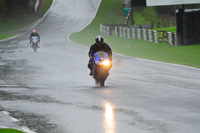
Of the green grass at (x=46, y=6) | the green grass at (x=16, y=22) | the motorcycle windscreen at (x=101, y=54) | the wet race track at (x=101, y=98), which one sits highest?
the motorcycle windscreen at (x=101, y=54)

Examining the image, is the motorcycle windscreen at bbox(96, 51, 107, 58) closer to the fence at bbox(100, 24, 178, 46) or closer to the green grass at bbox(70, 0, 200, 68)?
the green grass at bbox(70, 0, 200, 68)

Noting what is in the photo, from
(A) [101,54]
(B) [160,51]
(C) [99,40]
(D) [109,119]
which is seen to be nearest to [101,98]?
(A) [101,54]

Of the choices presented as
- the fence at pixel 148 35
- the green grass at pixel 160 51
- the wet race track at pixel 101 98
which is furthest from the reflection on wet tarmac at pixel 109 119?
the fence at pixel 148 35

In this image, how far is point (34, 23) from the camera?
68812 millimetres

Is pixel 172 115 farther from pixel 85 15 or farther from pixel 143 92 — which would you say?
pixel 85 15

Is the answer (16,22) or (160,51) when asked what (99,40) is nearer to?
(160,51)

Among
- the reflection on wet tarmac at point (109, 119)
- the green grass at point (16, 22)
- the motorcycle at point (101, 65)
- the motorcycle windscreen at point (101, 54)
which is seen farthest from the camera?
the green grass at point (16, 22)

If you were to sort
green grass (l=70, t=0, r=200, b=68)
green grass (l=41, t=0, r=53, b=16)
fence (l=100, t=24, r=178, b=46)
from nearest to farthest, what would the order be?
green grass (l=70, t=0, r=200, b=68)
fence (l=100, t=24, r=178, b=46)
green grass (l=41, t=0, r=53, b=16)

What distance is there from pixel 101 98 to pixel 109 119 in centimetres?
312

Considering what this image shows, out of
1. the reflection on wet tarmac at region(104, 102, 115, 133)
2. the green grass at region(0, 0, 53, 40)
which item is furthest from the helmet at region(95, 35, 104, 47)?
the green grass at region(0, 0, 53, 40)

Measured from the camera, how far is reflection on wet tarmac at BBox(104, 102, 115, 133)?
345 inches

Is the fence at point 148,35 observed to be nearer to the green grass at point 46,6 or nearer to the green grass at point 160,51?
the green grass at point 160,51

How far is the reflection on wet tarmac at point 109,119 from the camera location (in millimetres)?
8773

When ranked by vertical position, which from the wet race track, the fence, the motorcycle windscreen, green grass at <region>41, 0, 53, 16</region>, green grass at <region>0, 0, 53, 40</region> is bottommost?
green grass at <region>0, 0, 53, 40</region>
